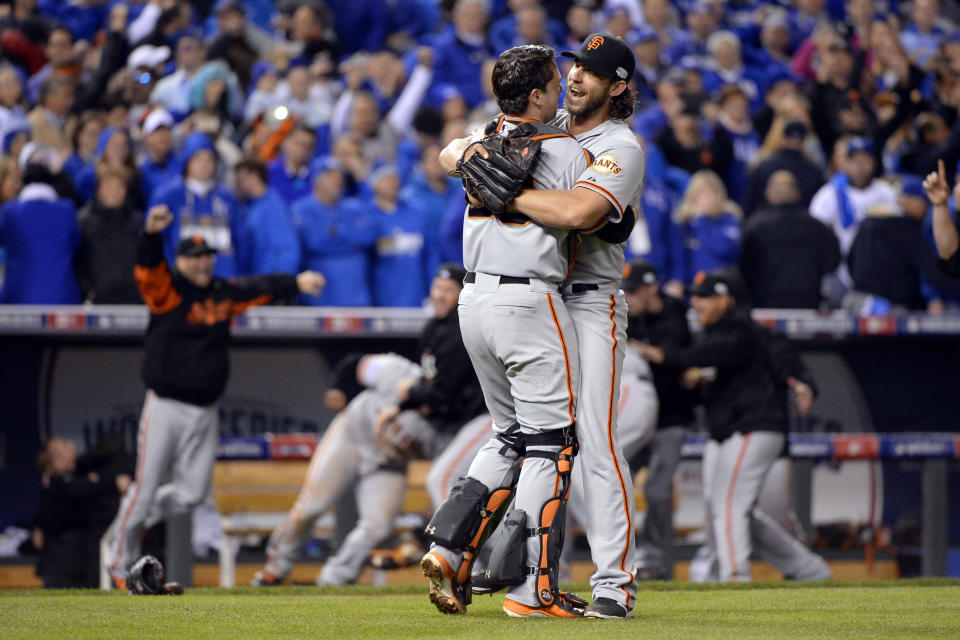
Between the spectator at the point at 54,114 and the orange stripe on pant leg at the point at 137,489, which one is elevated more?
the spectator at the point at 54,114

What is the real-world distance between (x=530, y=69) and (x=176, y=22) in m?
8.50

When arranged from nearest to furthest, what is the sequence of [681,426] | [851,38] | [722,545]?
[722,545] → [681,426] → [851,38]

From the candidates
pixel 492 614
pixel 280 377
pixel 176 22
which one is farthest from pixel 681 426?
pixel 176 22

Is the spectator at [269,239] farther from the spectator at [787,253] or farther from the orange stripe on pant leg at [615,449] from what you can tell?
the orange stripe on pant leg at [615,449]

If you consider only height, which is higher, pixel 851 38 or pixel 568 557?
pixel 851 38

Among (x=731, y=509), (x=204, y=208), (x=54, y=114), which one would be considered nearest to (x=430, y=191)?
(x=204, y=208)

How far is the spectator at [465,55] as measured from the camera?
12539 millimetres

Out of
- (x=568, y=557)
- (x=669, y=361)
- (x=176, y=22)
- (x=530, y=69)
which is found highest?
(x=176, y=22)

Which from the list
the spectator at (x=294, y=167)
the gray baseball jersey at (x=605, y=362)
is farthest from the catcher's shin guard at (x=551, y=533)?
the spectator at (x=294, y=167)

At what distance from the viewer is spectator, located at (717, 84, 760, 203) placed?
11867 millimetres

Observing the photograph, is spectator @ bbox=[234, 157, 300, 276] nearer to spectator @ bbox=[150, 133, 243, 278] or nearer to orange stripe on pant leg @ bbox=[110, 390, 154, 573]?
spectator @ bbox=[150, 133, 243, 278]

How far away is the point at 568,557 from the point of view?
8133 mm

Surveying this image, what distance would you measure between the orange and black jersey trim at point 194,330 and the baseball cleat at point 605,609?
12.6ft

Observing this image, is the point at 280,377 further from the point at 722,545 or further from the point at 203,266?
the point at 722,545
